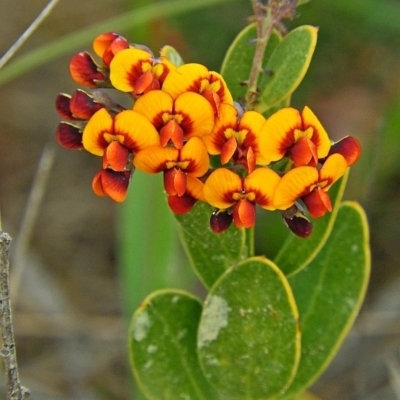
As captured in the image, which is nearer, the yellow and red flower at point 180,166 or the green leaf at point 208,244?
the yellow and red flower at point 180,166

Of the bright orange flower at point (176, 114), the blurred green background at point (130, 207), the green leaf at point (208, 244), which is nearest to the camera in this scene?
the bright orange flower at point (176, 114)

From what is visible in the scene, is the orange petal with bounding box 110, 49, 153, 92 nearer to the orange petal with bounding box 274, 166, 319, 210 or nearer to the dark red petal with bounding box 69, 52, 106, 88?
the dark red petal with bounding box 69, 52, 106, 88

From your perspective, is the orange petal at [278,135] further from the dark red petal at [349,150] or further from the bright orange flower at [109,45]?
the bright orange flower at [109,45]

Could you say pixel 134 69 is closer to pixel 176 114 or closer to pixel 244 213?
pixel 176 114

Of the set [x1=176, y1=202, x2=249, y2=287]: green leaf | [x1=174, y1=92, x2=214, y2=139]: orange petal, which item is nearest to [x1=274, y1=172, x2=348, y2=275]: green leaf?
[x1=176, y1=202, x2=249, y2=287]: green leaf

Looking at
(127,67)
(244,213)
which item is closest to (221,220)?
(244,213)

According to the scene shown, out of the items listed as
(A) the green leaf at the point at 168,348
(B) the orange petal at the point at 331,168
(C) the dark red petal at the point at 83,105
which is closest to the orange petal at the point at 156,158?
(C) the dark red petal at the point at 83,105

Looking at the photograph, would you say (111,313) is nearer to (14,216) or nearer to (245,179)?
(14,216)

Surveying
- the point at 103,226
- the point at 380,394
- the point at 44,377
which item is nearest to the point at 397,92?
the point at 380,394

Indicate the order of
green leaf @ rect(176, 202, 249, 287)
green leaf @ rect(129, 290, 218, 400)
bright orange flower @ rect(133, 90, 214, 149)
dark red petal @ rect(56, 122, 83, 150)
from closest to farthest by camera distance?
bright orange flower @ rect(133, 90, 214, 149) → dark red petal @ rect(56, 122, 83, 150) → green leaf @ rect(176, 202, 249, 287) → green leaf @ rect(129, 290, 218, 400)
